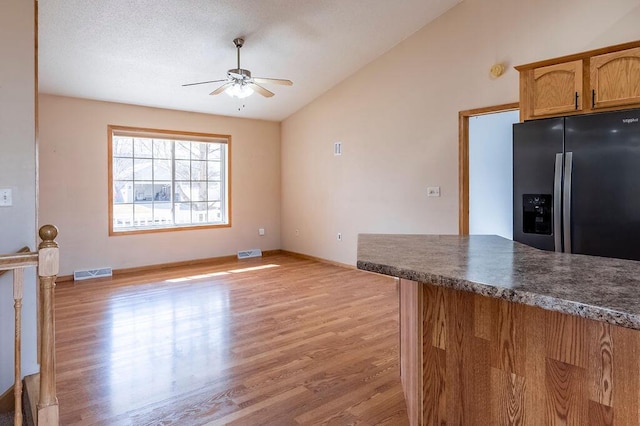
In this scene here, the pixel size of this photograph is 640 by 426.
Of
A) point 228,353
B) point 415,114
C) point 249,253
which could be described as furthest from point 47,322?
point 249,253

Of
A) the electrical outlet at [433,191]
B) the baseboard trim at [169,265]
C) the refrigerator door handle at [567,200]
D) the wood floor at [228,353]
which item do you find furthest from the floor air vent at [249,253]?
the refrigerator door handle at [567,200]

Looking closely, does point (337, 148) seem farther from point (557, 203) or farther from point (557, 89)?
point (557, 203)

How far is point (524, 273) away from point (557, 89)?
2.48m

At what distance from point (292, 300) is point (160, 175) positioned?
3.19 m

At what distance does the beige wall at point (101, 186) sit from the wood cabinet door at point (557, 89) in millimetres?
4800

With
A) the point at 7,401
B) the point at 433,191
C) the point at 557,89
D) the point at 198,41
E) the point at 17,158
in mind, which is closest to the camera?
the point at 7,401

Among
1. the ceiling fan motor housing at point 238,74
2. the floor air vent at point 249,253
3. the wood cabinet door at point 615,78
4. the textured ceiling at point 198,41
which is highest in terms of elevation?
the textured ceiling at point 198,41

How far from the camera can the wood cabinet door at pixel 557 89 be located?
302cm

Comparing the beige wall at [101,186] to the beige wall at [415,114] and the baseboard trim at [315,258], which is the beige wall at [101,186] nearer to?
the baseboard trim at [315,258]

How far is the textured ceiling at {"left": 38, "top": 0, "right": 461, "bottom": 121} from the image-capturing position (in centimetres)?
378

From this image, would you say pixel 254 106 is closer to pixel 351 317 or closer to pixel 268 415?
pixel 351 317

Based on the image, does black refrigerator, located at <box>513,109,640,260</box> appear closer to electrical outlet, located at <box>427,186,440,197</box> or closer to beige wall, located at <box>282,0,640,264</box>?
beige wall, located at <box>282,0,640,264</box>

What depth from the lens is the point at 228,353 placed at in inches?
117

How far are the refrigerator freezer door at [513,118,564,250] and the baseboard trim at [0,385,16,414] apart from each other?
3676mm
